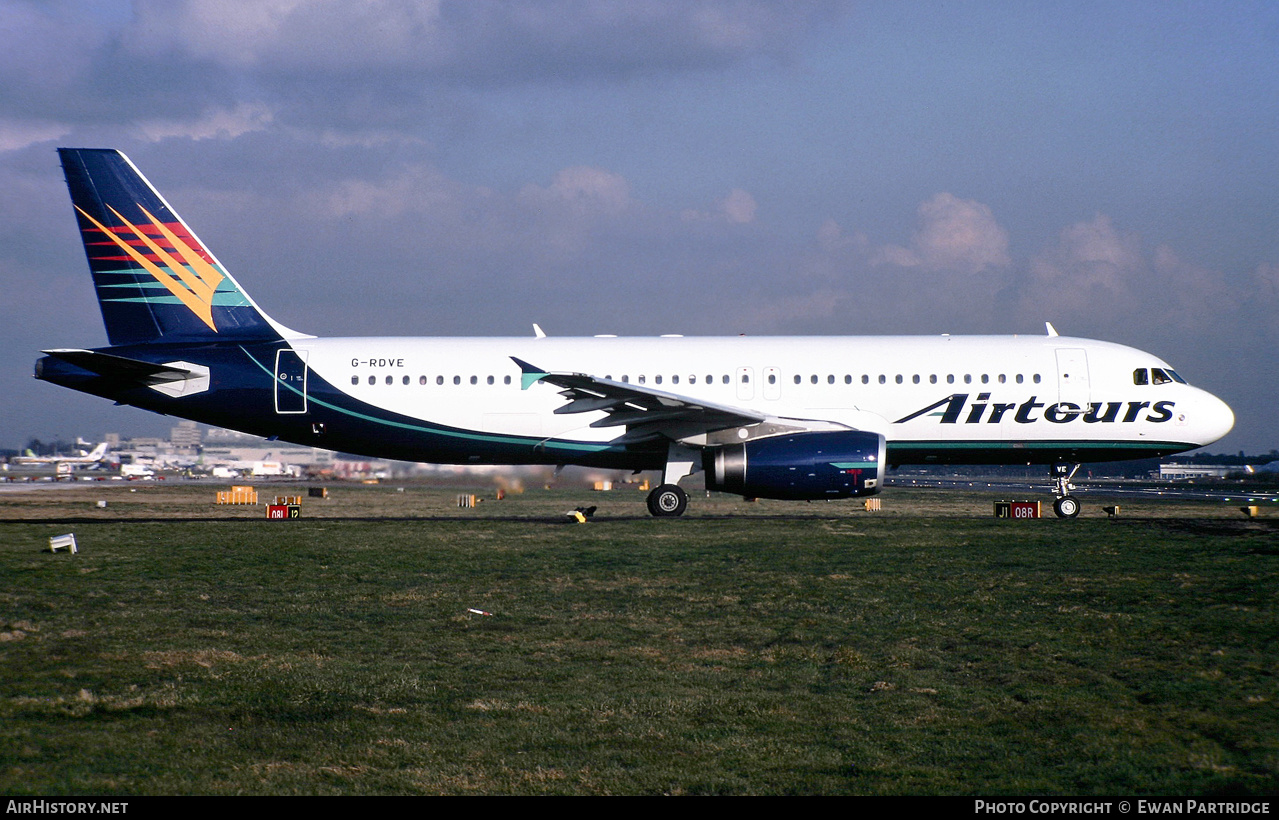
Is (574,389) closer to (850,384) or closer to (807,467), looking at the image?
(807,467)

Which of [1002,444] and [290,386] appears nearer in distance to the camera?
[1002,444]

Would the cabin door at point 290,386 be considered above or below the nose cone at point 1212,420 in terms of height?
above

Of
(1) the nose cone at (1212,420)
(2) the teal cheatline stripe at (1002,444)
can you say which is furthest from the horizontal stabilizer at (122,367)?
(1) the nose cone at (1212,420)

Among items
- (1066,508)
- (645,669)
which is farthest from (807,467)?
(645,669)

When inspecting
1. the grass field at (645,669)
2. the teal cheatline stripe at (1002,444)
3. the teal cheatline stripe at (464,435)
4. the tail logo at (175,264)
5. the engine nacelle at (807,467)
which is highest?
the tail logo at (175,264)

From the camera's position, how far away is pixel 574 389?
23500mm

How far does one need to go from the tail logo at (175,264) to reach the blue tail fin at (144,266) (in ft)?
0.08

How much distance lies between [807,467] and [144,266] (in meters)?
17.0

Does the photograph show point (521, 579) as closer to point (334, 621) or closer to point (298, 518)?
point (334, 621)

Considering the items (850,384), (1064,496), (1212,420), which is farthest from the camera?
(1064,496)

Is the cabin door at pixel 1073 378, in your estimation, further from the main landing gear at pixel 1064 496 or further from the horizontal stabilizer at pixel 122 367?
the horizontal stabilizer at pixel 122 367

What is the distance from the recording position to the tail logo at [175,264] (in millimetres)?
24953

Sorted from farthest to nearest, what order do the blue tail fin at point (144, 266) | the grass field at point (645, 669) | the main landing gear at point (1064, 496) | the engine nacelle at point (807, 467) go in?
the main landing gear at point (1064, 496) < the blue tail fin at point (144, 266) < the engine nacelle at point (807, 467) < the grass field at point (645, 669)

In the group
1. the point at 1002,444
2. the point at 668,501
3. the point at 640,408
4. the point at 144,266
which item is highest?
the point at 144,266
